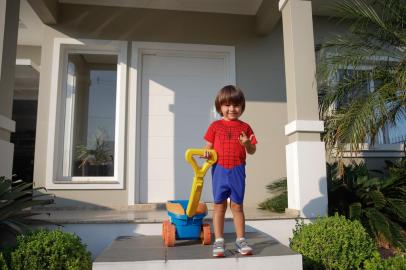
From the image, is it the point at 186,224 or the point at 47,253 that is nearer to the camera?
the point at 47,253

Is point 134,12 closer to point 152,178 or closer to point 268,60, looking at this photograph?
point 268,60

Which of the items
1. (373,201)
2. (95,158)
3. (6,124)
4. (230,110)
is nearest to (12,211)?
(6,124)

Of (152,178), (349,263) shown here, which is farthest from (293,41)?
(152,178)

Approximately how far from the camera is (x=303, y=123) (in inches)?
156

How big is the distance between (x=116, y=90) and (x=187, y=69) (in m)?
1.21

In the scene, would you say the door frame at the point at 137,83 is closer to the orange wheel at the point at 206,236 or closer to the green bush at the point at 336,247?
the orange wheel at the point at 206,236

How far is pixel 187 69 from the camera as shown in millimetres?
5762

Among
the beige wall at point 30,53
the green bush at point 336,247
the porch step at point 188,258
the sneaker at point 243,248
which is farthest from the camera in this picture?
the beige wall at point 30,53

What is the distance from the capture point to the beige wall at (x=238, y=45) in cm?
545

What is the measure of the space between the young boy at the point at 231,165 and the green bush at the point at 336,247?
2.32ft

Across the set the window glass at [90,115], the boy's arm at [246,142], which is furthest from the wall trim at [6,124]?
the boy's arm at [246,142]

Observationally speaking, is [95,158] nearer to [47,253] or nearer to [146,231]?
→ [146,231]

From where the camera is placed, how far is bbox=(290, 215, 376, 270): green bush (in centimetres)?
307

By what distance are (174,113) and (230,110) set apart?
2.82 m
